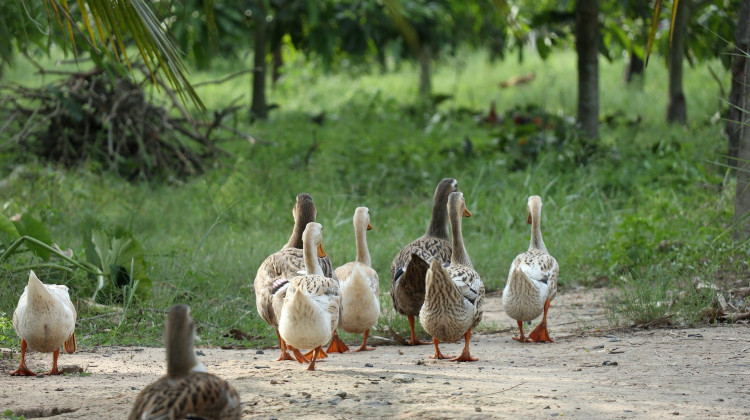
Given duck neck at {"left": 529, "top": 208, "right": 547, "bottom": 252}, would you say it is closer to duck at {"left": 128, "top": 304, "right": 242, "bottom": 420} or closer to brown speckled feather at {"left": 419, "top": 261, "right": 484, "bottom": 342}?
brown speckled feather at {"left": 419, "top": 261, "right": 484, "bottom": 342}

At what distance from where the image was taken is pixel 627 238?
28.9ft

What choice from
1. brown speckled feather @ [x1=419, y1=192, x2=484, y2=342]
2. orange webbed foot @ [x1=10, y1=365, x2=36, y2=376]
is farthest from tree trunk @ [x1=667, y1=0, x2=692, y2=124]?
orange webbed foot @ [x1=10, y1=365, x2=36, y2=376]

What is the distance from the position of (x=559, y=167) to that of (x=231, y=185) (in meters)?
4.35

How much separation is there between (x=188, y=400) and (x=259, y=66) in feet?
39.4

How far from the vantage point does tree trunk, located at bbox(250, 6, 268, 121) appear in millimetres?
14836

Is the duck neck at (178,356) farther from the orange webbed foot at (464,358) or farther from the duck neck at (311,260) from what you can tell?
the orange webbed foot at (464,358)

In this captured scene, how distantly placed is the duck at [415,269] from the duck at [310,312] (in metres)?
0.93

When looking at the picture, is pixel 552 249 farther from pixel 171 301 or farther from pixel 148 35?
pixel 148 35

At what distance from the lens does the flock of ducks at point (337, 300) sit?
18.3 ft

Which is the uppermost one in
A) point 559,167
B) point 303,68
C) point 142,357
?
point 303,68

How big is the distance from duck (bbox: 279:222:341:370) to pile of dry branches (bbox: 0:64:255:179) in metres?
6.78

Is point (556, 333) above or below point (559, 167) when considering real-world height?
below

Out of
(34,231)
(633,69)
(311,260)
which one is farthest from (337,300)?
(633,69)

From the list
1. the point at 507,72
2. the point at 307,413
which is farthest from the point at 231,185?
the point at 507,72
